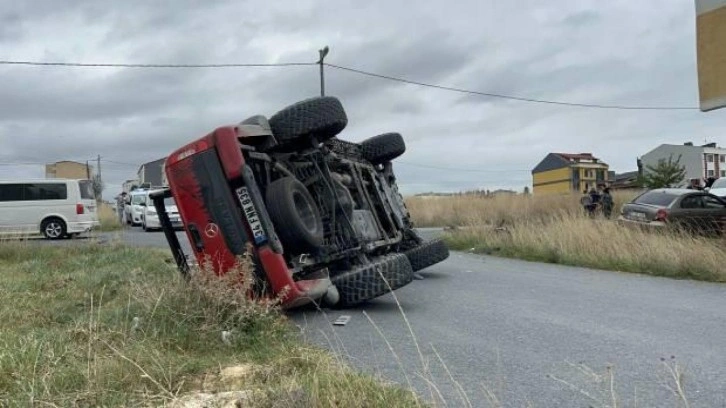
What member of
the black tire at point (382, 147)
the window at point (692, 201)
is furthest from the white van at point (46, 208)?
the window at point (692, 201)

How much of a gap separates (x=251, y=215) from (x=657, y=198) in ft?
36.2

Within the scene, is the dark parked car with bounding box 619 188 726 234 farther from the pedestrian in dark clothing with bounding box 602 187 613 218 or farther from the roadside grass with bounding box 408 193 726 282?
the pedestrian in dark clothing with bounding box 602 187 613 218

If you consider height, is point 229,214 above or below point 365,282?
above

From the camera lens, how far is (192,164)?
575 cm

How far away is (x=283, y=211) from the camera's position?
18.1 feet

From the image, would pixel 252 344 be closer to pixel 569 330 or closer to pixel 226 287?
pixel 226 287

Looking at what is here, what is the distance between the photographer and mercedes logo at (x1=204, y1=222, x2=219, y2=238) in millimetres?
5637

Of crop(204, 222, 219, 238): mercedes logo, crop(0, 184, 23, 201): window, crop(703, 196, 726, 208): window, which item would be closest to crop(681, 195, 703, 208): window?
crop(703, 196, 726, 208): window

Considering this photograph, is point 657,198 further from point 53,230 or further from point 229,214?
point 53,230

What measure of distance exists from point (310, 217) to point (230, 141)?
3.43ft

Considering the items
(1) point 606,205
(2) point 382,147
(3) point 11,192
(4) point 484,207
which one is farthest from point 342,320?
(4) point 484,207

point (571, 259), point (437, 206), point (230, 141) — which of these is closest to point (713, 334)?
point (230, 141)

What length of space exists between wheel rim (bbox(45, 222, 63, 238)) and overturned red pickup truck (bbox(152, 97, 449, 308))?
637 inches

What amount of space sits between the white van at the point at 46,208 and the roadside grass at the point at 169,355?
15.6 metres
